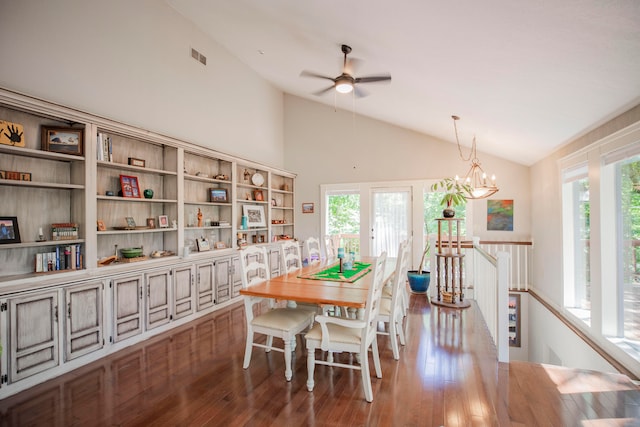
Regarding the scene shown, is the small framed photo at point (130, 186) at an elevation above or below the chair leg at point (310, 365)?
above

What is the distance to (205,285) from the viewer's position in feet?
14.9

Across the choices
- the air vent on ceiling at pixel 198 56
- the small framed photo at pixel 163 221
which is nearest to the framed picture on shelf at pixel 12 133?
the small framed photo at pixel 163 221

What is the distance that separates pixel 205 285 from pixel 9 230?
7.48 feet

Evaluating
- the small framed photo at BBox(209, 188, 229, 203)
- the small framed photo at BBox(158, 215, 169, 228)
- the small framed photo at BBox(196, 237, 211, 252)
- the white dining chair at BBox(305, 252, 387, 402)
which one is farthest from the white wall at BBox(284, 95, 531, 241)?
the white dining chair at BBox(305, 252, 387, 402)

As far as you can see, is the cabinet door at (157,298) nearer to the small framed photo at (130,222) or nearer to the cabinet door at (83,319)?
the cabinet door at (83,319)

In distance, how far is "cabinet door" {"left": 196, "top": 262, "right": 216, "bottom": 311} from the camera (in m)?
4.42

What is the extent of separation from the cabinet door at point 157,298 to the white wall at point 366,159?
399cm

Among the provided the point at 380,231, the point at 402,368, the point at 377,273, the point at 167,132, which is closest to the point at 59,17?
the point at 167,132

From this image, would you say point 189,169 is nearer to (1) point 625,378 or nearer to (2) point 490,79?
(2) point 490,79

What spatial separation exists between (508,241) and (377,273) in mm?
4842

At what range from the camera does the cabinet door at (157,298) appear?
12.1ft

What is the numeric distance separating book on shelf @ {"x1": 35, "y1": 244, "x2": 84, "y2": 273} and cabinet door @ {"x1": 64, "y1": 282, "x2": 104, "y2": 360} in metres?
0.26

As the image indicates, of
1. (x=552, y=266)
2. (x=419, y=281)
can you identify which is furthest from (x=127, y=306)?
(x=552, y=266)

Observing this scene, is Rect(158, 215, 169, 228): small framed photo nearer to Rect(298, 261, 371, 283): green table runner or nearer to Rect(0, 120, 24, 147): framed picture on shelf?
Result: Rect(0, 120, 24, 147): framed picture on shelf
